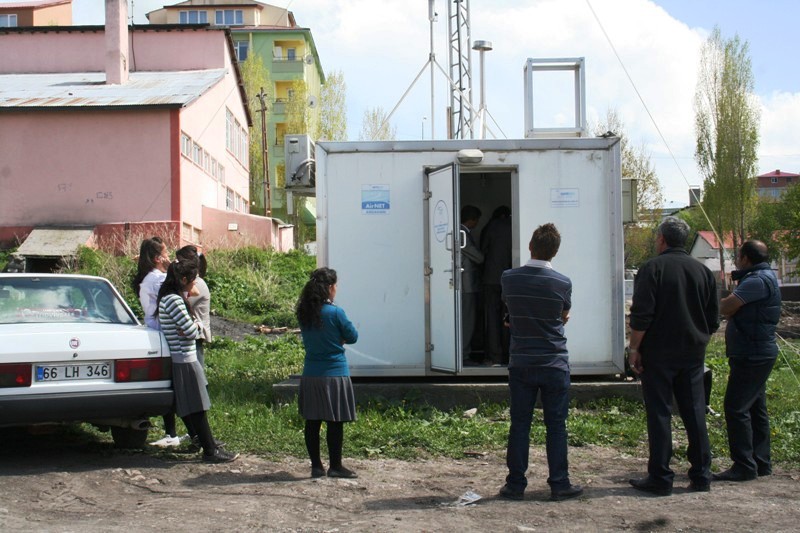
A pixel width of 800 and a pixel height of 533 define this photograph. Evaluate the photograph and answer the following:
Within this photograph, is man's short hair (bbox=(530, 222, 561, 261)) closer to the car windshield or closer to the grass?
the grass

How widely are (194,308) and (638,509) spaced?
4142 mm

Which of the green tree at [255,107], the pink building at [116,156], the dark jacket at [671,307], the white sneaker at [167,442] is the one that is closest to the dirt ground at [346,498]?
the white sneaker at [167,442]

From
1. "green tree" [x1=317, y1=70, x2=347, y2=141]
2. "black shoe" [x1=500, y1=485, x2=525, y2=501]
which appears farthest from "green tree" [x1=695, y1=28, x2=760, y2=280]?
"black shoe" [x1=500, y1=485, x2=525, y2=501]

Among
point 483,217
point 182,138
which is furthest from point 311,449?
point 182,138

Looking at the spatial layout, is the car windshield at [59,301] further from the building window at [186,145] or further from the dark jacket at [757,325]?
the building window at [186,145]

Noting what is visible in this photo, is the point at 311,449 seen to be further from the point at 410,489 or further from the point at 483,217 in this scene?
the point at 483,217

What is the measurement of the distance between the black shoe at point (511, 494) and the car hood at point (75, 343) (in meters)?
2.88

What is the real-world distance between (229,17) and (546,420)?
6443 cm

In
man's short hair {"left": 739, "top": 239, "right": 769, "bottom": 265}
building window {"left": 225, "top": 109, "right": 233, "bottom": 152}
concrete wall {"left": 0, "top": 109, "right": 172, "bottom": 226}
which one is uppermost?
building window {"left": 225, "top": 109, "right": 233, "bottom": 152}

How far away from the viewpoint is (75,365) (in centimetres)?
681

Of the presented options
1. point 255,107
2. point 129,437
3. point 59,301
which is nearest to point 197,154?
point 255,107

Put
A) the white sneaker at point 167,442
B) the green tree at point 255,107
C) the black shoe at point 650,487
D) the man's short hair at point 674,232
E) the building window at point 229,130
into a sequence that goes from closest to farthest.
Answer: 1. the black shoe at point 650,487
2. the man's short hair at point 674,232
3. the white sneaker at point 167,442
4. the building window at point 229,130
5. the green tree at point 255,107

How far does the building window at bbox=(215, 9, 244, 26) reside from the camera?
216 feet

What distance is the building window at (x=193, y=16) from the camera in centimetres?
6494
